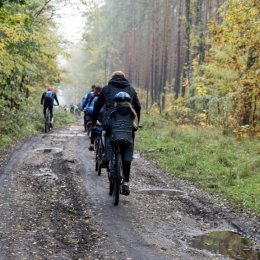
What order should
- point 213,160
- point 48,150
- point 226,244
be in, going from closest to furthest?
1. point 226,244
2. point 213,160
3. point 48,150

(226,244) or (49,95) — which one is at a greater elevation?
(49,95)

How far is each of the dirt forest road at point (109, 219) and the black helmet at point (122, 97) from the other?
6.15 ft

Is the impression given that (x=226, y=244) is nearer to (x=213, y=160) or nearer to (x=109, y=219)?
(x=109, y=219)

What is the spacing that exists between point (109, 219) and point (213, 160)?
5702 mm

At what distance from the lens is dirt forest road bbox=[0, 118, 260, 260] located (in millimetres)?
4441

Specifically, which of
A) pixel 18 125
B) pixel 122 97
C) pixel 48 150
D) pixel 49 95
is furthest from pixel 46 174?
pixel 49 95

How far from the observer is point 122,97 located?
627 cm

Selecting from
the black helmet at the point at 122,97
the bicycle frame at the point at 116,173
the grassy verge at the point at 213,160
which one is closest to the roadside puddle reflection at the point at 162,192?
the grassy verge at the point at 213,160

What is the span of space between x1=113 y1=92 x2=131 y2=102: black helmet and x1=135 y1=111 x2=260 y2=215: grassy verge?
120 inches

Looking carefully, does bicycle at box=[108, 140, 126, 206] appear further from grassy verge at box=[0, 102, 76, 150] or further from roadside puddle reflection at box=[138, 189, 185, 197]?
grassy verge at box=[0, 102, 76, 150]

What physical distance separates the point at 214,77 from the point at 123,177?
1355cm

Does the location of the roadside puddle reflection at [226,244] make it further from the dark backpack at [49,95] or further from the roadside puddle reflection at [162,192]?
the dark backpack at [49,95]

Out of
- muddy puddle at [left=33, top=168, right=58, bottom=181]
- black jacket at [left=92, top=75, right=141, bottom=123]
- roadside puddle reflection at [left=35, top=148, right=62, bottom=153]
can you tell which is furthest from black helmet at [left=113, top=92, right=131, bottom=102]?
roadside puddle reflection at [left=35, top=148, right=62, bottom=153]

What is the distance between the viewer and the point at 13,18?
6961mm
